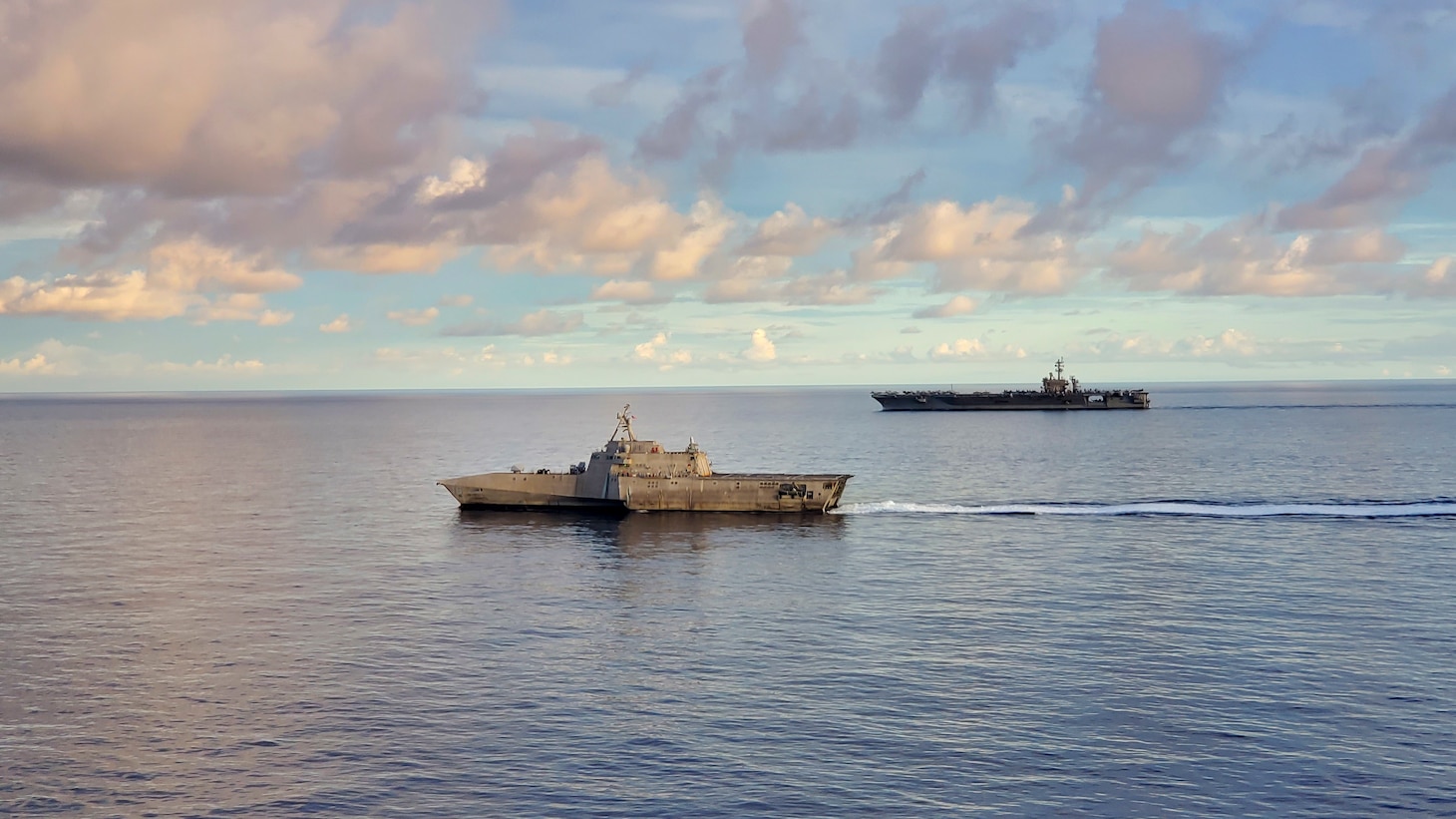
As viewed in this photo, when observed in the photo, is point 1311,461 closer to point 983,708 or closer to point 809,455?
point 809,455

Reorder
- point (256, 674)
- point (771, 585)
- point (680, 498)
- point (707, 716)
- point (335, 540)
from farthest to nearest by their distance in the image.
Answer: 1. point (680, 498)
2. point (335, 540)
3. point (771, 585)
4. point (256, 674)
5. point (707, 716)

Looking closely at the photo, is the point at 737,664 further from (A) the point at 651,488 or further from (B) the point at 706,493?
(A) the point at 651,488

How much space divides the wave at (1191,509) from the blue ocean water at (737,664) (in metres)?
0.73

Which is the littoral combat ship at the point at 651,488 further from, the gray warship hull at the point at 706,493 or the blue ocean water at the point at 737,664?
the blue ocean water at the point at 737,664

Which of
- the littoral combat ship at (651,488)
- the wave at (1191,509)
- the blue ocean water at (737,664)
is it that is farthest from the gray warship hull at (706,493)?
the blue ocean water at (737,664)

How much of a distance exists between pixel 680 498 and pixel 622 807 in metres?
72.2

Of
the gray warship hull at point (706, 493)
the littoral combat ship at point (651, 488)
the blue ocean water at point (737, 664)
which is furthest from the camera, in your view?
the littoral combat ship at point (651, 488)

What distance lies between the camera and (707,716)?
4359 cm

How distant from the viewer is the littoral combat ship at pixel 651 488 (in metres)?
107

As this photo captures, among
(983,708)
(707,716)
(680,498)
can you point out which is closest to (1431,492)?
(680,498)

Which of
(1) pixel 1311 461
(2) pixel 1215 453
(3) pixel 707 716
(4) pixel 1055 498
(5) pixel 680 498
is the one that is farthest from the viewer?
(2) pixel 1215 453

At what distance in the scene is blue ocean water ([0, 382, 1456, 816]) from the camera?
36.7 metres

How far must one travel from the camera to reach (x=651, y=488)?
351 feet

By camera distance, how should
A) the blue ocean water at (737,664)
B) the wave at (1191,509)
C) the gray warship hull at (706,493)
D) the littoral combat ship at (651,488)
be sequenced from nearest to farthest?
the blue ocean water at (737,664) < the wave at (1191,509) < the gray warship hull at (706,493) < the littoral combat ship at (651,488)
